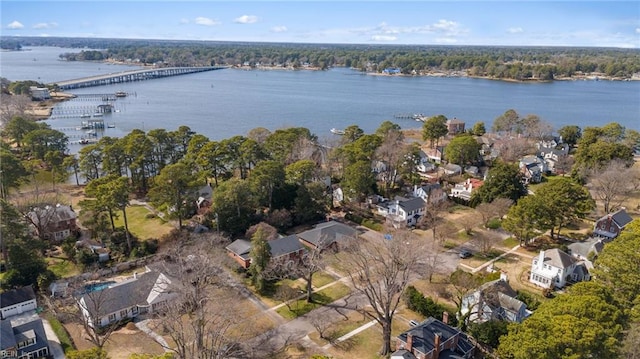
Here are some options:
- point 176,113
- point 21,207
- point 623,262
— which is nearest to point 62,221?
point 21,207

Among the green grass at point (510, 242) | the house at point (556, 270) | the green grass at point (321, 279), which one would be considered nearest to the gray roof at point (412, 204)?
the green grass at point (510, 242)

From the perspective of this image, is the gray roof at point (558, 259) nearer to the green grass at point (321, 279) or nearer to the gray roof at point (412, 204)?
the gray roof at point (412, 204)

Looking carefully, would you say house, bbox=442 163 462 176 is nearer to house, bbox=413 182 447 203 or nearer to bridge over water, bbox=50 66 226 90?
house, bbox=413 182 447 203

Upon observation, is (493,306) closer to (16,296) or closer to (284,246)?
(284,246)

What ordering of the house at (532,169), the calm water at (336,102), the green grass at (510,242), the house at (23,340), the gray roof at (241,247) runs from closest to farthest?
the house at (23,340) < the gray roof at (241,247) < the green grass at (510,242) < the house at (532,169) < the calm water at (336,102)

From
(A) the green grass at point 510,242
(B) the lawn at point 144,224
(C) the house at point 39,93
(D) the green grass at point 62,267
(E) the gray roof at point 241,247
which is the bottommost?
(D) the green grass at point 62,267

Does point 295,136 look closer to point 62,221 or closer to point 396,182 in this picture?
point 396,182

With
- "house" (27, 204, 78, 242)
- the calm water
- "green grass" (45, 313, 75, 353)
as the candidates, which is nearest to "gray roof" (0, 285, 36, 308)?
"green grass" (45, 313, 75, 353)
